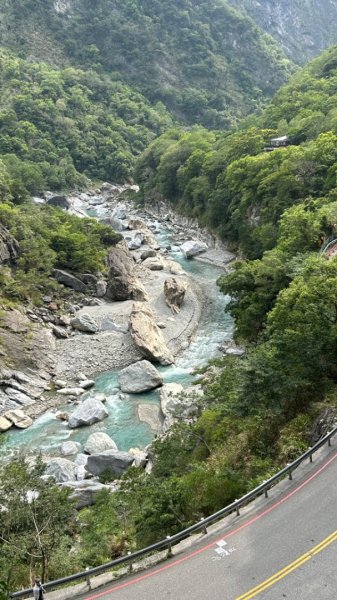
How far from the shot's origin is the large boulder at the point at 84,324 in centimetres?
4078

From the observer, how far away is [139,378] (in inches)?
1308

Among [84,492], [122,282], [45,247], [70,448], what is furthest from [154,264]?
[84,492]

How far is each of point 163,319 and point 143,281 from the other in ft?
30.7

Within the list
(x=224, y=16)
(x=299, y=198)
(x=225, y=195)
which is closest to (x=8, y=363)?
(x=299, y=198)

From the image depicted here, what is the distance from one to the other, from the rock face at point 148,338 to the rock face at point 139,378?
7.80 feet

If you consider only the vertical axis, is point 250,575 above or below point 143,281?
above

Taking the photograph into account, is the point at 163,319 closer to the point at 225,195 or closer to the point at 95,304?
the point at 95,304

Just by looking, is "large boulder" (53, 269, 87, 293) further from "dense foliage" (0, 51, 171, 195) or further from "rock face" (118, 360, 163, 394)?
"dense foliage" (0, 51, 171, 195)

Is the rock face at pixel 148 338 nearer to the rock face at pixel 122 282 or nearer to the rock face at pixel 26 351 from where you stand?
the rock face at pixel 122 282

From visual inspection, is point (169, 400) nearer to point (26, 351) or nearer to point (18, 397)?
point (18, 397)

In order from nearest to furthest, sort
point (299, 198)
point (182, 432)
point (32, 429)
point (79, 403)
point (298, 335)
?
point (298, 335) → point (182, 432) → point (32, 429) → point (79, 403) → point (299, 198)

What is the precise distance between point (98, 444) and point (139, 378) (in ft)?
24.8

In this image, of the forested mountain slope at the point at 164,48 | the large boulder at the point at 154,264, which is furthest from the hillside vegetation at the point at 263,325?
the forested mountain slope at the point at 164,48

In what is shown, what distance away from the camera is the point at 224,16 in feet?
597
